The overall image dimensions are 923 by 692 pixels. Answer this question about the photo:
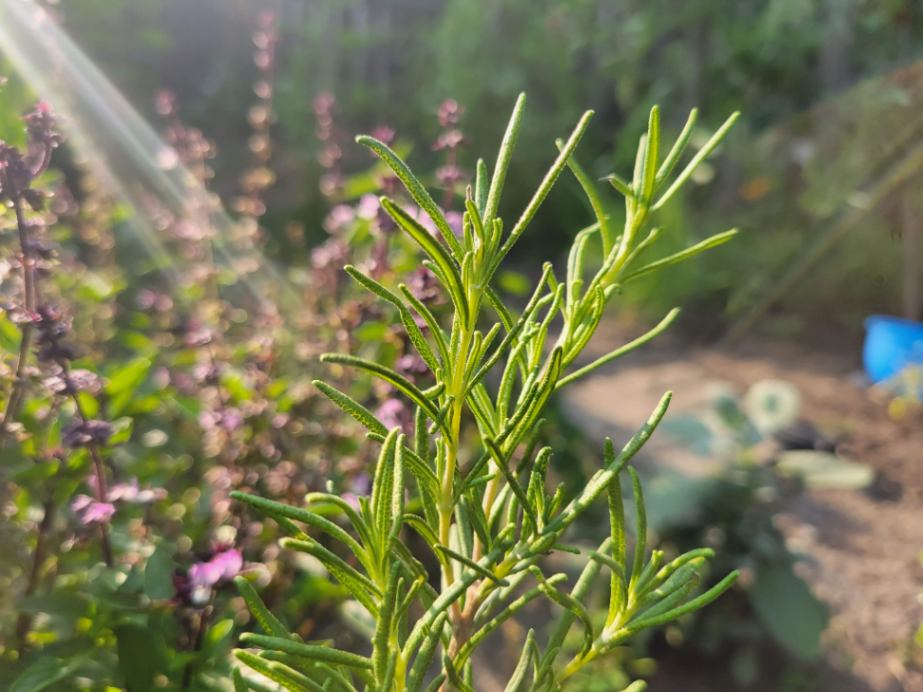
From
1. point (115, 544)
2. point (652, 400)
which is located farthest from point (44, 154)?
point (652, 400)

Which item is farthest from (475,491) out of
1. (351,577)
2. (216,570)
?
(216,570)

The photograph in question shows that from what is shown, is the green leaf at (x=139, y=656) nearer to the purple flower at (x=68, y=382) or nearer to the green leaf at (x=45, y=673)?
the green leaf at (x=45, y=673)

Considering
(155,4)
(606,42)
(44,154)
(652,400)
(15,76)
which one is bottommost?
(652,400)

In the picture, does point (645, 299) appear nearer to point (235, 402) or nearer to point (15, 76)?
point (235, 402)

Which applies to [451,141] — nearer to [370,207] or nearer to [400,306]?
[370,207]

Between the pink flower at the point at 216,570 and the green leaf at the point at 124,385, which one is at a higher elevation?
the green leaf at the point at 124,385

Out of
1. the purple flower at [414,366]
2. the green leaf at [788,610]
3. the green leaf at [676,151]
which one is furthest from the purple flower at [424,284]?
the green leaf at [788,610]

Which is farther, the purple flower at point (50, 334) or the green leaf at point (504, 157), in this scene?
the purple flower at point (50, 334)
